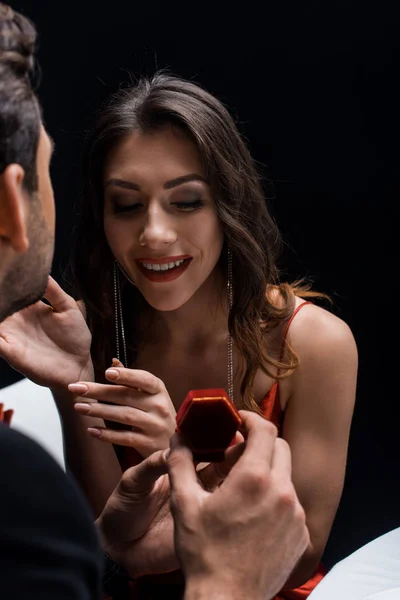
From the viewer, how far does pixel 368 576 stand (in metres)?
1.42

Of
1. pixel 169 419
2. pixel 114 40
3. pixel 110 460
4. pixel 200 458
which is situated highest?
pixel 114 40

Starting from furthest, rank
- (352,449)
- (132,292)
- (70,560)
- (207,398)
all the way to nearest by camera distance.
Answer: (352,449)
(132,292)
(207,398)
(70,560)

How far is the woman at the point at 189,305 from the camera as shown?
5.76 feet

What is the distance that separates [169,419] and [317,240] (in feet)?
3.71

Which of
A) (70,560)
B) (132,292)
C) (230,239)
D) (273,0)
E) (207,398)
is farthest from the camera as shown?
(273,0)

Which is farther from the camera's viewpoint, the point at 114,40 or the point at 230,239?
the point at 114,40

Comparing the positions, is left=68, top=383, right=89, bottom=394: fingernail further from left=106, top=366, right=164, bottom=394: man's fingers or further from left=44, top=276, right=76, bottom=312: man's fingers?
left=44, top=276, right=76, bottom=312: man's fingers

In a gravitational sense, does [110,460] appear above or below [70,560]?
below

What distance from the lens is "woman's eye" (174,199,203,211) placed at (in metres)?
1.77

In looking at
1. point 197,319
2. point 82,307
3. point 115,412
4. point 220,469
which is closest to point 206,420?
point 220,469

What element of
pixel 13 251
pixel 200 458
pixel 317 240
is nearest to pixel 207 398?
pixel 200 458

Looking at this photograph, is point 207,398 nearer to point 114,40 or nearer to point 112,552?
point 112,552

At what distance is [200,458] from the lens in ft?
3.46

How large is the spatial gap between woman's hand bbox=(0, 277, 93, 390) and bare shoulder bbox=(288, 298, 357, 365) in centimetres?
47
